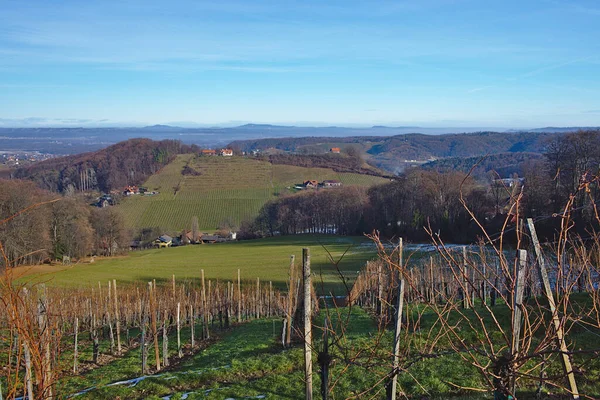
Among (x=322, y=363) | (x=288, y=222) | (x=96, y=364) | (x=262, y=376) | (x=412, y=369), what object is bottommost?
(x=288, y=222)

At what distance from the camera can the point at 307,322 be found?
16.0ft

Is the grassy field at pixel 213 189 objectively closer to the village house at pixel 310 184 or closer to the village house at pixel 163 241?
the village house at pixel 310 184

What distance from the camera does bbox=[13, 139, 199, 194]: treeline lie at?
91000mm

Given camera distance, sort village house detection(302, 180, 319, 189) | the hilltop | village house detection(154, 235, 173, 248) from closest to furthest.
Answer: village house detection(154, 235, 173, 248)
village house detection(302, 180, 319, 189)
the hilltop

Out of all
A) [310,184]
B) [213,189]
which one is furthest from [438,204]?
[213,189]

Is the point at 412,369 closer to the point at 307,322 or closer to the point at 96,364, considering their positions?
the point at 307,322

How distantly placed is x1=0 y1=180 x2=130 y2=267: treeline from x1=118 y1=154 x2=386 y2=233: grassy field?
1650 cm

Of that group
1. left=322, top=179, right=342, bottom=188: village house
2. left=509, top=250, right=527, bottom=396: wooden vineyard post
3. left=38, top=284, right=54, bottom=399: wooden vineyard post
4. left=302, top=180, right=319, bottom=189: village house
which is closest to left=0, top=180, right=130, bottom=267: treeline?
left=38, top=284, right=54, bottom=399: wooden vineyard post

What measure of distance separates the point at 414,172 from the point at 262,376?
1620 inches

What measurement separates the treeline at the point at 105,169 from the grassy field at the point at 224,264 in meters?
49.3

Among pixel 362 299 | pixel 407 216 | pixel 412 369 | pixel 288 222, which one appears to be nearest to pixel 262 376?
pixel 412 369

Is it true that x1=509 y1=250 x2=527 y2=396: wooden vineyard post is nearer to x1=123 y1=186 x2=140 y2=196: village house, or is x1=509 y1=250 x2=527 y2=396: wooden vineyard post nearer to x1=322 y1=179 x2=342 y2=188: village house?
x1=322 y1=179 x2=342 y2=188: village house

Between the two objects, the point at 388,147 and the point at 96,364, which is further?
the point at 388,147

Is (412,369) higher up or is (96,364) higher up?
(412,369)
